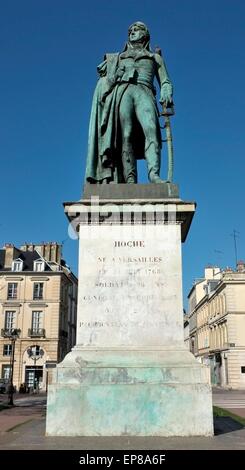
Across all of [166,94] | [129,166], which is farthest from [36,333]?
[166,94]

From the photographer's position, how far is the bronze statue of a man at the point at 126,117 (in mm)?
9766

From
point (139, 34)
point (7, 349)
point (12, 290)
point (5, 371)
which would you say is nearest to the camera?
point (139, 34)

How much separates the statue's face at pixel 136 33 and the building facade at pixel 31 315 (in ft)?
159

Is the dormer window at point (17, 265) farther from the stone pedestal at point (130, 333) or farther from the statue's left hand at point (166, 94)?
the stone pedestal at point (130, 333)

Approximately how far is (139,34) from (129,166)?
2963 mm

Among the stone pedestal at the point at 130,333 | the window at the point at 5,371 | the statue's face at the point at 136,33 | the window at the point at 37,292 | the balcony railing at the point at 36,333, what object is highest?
the window at the point at 37,292

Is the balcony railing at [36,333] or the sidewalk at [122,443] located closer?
the sidewalk at [122,443]

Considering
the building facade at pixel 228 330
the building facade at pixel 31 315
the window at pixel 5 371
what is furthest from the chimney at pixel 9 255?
the building facade at pixel 228 330

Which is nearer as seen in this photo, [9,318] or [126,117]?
[126,117]

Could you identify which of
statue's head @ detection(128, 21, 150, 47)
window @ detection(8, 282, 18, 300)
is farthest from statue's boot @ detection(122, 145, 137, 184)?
window @ detection(8, 282, 18, 300)

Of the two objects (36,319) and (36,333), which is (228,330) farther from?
(36,319)

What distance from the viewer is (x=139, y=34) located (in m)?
10.4
